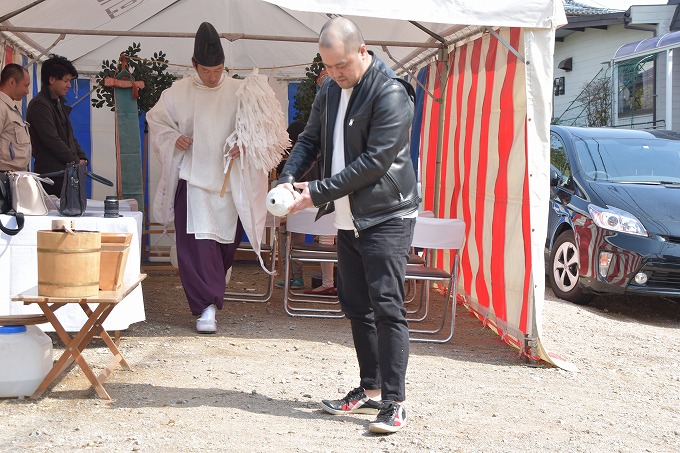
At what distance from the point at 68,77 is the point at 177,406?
12.8 ft

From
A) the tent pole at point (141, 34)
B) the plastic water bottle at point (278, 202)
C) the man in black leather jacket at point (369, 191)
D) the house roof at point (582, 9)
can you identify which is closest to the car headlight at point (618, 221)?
the tent pole at point (141, 34)

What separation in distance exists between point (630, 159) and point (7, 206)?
5.74 m

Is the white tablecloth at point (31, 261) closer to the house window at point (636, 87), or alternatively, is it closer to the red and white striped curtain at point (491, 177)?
the red and white striped curtain at point (491, 177)

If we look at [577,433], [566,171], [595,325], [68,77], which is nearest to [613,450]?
[577,433]

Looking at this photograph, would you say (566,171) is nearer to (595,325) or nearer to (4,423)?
(595,325)

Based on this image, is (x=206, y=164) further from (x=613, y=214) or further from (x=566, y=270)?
(x=566, y=270)

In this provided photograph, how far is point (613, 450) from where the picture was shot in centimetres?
402

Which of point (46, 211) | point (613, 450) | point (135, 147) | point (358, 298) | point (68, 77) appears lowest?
point (613, 450)

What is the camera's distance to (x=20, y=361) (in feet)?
14.2

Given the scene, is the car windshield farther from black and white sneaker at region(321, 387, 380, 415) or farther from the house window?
the house window

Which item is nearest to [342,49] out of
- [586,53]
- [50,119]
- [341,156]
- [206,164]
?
[341,156]

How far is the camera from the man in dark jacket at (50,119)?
284 inches

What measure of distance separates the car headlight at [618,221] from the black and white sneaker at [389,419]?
A: 160 inches

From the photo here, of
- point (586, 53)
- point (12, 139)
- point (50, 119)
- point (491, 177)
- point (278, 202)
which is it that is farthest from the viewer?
point (586, 53)
